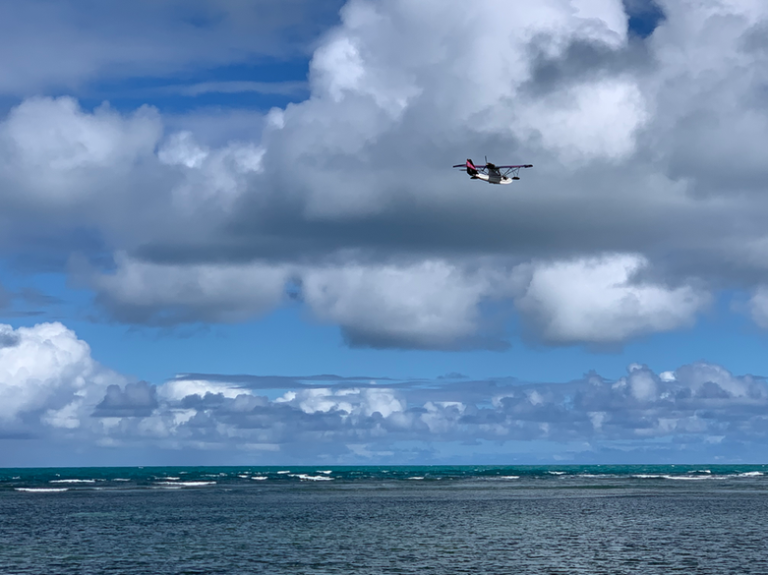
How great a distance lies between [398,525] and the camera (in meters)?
63.8

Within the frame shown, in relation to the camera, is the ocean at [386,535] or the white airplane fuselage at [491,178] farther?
the white airplane fuselage at [491,178]

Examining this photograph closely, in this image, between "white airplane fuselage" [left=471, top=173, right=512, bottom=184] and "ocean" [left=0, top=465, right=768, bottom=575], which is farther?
"white airplane fuselage" [left=471, top=173, right=512, bottom=184]

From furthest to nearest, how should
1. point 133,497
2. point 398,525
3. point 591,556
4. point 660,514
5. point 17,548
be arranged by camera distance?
1. point 133,497
2. point 660,514
3. point 398,525
4. point 17,548
5. point 591,556

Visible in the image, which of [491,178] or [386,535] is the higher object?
[491,178]

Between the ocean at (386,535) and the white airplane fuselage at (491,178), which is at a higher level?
the white airplane fuselage at (491,178)

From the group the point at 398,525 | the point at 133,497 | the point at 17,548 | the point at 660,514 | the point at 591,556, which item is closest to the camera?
the point at 591,556

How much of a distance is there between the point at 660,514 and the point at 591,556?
93.6ft

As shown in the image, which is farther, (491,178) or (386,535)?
(386,535)

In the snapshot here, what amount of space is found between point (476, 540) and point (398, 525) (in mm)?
11136

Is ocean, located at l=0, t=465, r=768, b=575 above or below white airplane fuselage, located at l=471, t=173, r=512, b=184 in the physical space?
below

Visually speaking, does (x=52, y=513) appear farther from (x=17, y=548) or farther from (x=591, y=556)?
(x=591, y=556)

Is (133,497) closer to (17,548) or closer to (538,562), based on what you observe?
(17,548)

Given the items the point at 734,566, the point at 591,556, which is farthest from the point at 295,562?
the point at 734,566

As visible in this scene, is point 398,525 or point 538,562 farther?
point 398,525
